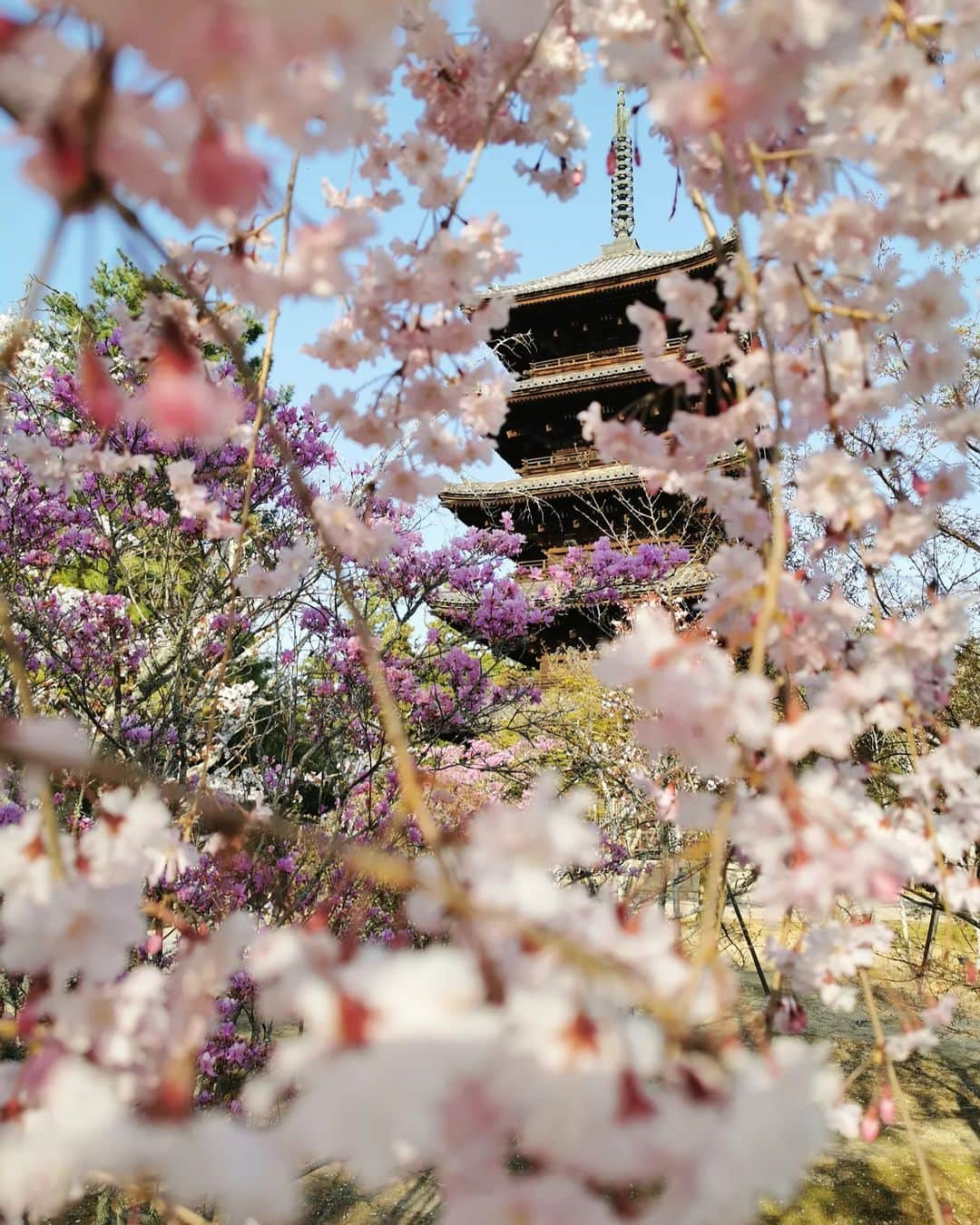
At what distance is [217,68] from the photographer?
1.44 ft

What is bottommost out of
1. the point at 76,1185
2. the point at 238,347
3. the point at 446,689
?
the point at 76,1185

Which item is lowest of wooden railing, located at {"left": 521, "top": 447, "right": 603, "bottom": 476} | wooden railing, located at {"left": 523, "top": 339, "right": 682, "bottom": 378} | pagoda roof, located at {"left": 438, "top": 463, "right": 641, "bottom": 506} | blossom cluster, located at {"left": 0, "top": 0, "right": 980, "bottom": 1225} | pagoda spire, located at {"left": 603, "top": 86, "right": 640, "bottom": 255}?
blossom cluster, located at {"left": 0, "top": 0, "right": 980, "bottom": 1225}

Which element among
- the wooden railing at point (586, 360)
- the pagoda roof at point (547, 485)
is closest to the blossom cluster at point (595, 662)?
the pagoda roof at point (547, 485)

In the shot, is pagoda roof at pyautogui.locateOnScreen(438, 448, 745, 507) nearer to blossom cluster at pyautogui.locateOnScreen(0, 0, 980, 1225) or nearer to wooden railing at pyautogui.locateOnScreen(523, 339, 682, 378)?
wooden railing at pyautogui.locateOnScreen(523, 339, 682, 378)

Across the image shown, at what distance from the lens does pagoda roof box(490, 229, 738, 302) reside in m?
9.99

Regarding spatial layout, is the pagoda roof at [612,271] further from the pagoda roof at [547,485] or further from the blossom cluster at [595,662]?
the blossom cluster at [595,662]

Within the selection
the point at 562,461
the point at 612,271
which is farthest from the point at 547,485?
the point at 612,271

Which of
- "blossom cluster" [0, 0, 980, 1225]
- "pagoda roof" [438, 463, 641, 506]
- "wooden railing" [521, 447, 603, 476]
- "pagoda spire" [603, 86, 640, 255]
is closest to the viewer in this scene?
"blossom cluster" [0, 0, 980, 1225]

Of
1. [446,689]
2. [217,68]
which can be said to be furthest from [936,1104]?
[217,68]

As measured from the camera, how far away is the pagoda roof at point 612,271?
999 centimetres

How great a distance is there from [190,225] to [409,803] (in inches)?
17.2

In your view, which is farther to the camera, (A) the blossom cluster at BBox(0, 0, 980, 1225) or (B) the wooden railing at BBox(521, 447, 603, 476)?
(B) the wooden railing at BBox(521, 447, 603, 476)

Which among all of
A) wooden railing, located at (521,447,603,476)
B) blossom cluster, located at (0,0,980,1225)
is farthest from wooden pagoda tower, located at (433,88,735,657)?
blossom cluster, located at (0,0,980,1225)

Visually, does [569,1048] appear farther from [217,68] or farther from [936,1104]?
[936,1104]
